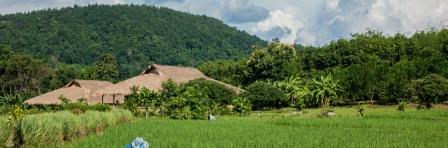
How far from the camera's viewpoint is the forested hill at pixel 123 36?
329 feet

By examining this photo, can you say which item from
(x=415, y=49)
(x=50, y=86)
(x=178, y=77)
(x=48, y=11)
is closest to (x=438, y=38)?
(x=415, y=49)

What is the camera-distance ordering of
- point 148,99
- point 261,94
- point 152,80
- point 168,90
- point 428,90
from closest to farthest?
point 148,99
point 428,90
point 168,90
point 152,80
point 261,94

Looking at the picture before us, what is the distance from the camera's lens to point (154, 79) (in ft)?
121

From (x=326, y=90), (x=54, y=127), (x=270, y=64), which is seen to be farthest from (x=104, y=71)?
(x=54, y=127)

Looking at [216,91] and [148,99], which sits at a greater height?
[216,91]

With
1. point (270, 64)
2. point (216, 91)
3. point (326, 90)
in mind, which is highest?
point (270, 64)

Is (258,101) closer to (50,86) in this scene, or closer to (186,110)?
(186,110)

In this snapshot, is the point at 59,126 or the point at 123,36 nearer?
the point at 59,126

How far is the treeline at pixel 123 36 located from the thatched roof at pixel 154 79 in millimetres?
41863

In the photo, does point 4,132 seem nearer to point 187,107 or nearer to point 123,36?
point 187,107

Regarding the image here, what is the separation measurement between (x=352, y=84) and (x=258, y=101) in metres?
6.93

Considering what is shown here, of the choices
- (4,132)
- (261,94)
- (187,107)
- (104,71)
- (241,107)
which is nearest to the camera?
(4,132)

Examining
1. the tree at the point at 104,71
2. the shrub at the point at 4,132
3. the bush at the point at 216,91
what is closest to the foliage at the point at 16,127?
the shrub at the point at 4,132

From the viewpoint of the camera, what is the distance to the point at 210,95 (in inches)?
1371
